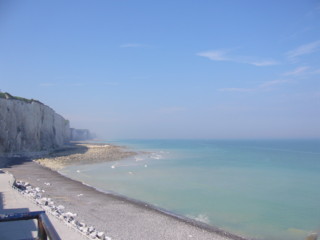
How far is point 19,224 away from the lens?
7742 millimetres

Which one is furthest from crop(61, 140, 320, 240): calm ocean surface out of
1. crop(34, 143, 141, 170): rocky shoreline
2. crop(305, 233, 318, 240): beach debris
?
crop(34, 143, 141, 170): rocky shoreline

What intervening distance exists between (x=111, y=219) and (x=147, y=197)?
584 cm

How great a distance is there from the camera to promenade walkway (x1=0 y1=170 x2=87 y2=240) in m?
6.98

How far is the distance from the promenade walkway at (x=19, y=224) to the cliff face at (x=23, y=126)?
23180mm

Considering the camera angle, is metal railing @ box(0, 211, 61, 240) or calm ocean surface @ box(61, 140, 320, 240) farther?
calm ocean surface @ box(61, 140, 320, 240)

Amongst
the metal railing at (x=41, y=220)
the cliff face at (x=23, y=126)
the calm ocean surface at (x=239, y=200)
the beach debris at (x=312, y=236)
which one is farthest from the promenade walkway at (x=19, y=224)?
the cliff face at (x=23, y=126)

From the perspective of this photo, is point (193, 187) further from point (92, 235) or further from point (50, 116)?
point (50, 116)

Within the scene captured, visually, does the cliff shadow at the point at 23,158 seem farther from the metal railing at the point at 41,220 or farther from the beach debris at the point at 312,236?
the metal railing at the point at 41,220

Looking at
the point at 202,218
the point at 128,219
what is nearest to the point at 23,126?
the point at 128,219

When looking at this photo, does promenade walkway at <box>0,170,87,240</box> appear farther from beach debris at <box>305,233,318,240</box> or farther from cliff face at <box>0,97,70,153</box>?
cliff face at <box>0,97,70,153</box>

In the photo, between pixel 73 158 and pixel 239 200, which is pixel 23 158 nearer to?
pixel 73 158

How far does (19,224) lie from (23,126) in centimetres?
3313

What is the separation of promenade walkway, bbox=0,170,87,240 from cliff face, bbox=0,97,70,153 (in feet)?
76.0

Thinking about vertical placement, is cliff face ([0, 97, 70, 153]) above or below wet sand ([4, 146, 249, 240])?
above
